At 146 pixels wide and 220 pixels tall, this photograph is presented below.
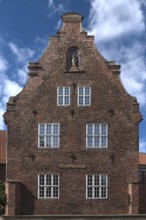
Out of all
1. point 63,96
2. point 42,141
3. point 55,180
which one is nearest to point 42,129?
point 42,141

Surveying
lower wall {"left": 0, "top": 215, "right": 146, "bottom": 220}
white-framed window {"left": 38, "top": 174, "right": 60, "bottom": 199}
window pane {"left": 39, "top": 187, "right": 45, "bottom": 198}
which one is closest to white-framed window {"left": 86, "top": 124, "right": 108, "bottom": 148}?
white-framed window {"left": 38, "top": 174, "right": 60, "bottom": 199}

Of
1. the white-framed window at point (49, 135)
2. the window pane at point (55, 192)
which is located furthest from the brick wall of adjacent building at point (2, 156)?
the window pane at point (55, 192)

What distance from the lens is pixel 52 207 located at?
34094mm

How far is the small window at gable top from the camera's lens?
36.5 metres

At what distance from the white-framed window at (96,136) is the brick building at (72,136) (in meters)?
0.04

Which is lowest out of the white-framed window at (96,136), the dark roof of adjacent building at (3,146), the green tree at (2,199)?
the green tree at (2,199)

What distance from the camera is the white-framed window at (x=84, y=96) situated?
35.5 m

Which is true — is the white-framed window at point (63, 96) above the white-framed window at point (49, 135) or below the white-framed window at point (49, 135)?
above

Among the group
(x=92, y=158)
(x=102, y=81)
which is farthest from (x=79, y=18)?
(x=92, y=158)

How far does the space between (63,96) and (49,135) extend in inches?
126

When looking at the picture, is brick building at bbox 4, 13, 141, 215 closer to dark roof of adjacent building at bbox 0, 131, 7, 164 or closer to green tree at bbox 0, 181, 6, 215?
green tree at bbox 0, 181, 6, 215

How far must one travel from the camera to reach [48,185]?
3431 cm

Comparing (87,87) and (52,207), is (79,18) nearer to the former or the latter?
(87,87)

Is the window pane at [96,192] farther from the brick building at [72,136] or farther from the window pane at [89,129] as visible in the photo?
the window pane at [89,129]
